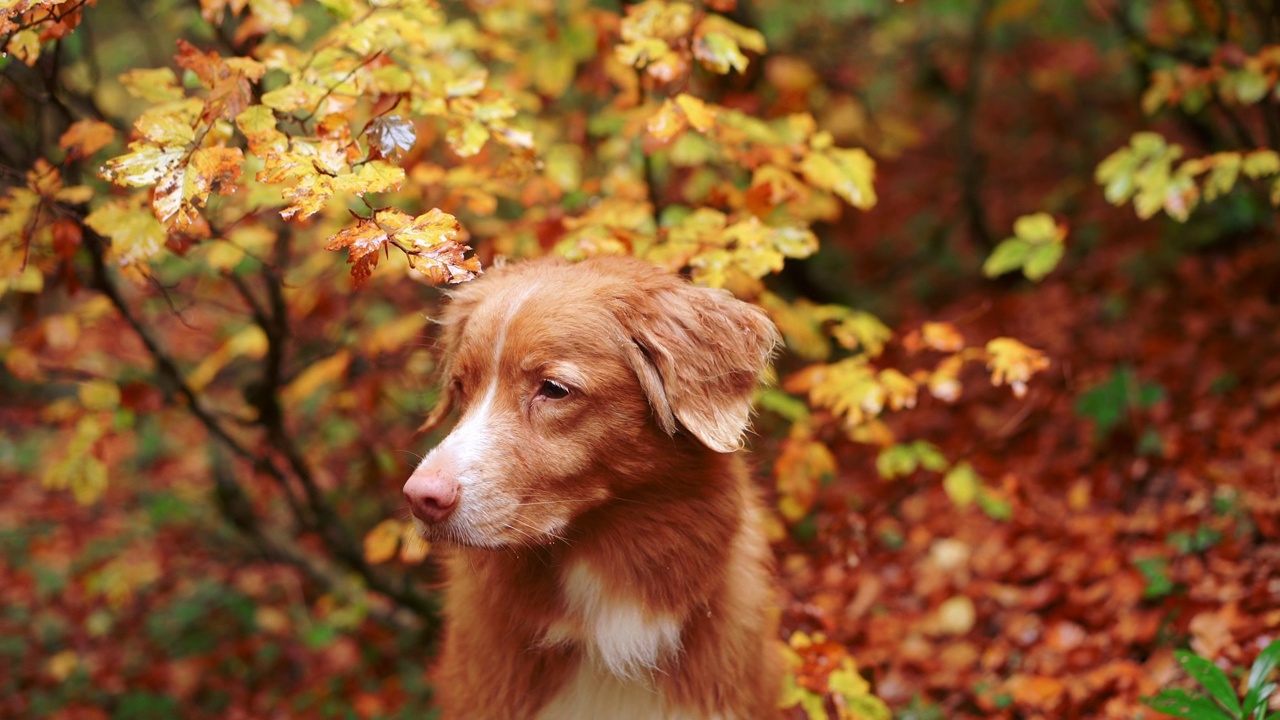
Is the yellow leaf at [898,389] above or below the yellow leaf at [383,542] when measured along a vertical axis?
above

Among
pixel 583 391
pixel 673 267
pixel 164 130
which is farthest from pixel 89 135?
pixel 673 267

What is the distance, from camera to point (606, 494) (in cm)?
302

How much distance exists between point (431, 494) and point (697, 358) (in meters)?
0.89

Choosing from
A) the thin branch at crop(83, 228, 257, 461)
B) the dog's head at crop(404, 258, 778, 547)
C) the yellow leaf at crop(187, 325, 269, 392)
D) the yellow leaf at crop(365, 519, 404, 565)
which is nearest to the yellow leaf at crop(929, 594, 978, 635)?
the dog's head at crop(404, 258, 778, 547)

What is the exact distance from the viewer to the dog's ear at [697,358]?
117 inches

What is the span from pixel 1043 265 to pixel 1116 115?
6.04 meters

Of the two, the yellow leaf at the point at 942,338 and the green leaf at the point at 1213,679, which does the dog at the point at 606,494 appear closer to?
the yellow leaf at the point at 942,338

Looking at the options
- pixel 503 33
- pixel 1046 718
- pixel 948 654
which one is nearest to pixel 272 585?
pixel 503 33

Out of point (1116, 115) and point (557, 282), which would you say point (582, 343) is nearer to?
point (557, 282)

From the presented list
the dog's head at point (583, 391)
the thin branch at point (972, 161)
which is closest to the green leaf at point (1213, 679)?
the dog's head at point (583, 391)

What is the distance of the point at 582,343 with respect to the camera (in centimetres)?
297

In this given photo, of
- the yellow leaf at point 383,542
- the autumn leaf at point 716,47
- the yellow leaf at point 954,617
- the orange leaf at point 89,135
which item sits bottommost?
the yellow leaf at point 954,617

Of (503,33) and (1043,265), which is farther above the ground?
(503,33)

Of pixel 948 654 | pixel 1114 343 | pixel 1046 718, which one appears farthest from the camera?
pixel 1114 343
